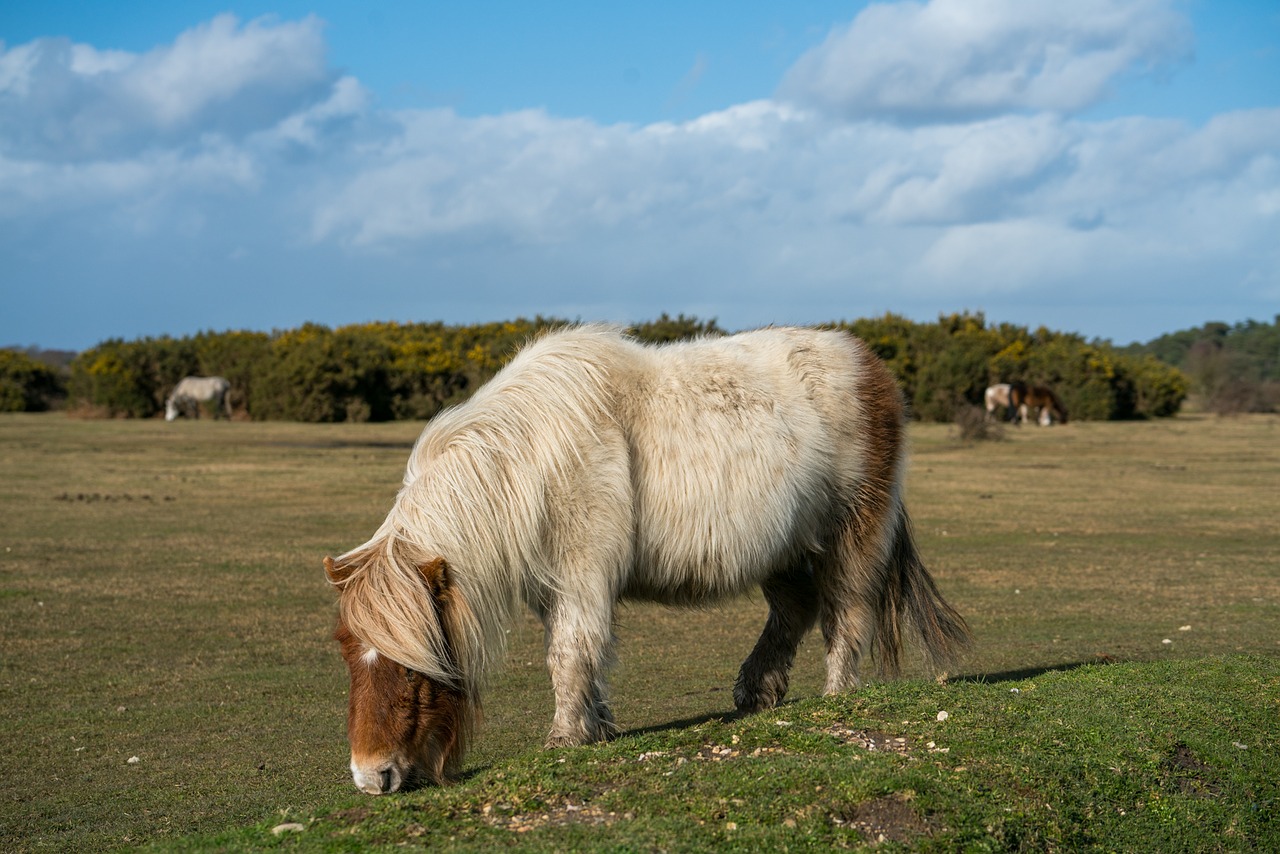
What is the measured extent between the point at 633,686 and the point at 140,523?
39.8ft

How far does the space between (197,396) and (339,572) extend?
4662 cm

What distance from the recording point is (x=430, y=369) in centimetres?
4825

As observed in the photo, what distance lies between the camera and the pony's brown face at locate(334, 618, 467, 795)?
4.94 meters

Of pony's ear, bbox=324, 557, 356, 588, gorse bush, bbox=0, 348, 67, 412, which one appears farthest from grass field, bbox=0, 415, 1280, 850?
gorse bush, bbox=0, 348, 67, 412

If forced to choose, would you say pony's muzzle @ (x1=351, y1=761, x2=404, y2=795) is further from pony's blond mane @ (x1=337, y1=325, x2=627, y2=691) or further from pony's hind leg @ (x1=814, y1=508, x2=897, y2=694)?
pony's hind leg @ (x1=814, y1=508, x2=897, y2=694)

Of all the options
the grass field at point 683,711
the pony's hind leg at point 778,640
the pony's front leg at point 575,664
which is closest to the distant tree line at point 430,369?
the grass field at point 683,711

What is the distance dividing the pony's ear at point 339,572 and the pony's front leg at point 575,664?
1029 millimetres

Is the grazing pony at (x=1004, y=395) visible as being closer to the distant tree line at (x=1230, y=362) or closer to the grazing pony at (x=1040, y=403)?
the grazing pony at (x=1040, y=403)

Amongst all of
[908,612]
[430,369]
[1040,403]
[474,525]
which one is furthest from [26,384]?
[474,525]

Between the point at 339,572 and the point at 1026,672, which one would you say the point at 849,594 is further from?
the point at 339,572

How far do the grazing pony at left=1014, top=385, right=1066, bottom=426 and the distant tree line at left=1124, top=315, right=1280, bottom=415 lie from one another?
13560 millimetres

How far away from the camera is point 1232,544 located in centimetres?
1614

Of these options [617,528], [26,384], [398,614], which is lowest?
[398,614]

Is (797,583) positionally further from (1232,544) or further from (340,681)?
(1232,544)
